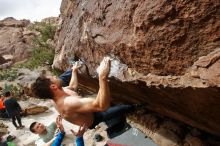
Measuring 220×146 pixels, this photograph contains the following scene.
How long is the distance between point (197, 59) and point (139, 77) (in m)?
0.83

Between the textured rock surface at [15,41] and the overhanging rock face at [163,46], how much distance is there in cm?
2273

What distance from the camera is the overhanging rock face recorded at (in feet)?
8.61

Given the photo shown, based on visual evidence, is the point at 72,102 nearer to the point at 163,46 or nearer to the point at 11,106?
the point at 163,46

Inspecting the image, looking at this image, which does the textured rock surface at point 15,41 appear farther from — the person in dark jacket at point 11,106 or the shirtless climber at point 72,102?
the shirtless climber at point 72,102

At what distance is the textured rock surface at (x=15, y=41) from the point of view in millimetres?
25938

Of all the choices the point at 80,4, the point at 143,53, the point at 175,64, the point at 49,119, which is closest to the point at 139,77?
the point at 143,53

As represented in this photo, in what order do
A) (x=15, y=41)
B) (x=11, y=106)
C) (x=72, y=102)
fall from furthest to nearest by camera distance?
(x=15, y=41), (x=11, y=106), (x=72, y=102)

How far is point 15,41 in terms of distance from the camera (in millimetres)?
27047

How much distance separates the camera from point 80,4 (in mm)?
4820

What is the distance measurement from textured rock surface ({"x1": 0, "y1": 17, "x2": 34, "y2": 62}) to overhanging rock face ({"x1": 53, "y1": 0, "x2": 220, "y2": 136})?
22.7 metres

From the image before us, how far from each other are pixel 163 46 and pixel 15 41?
2580 centimetres

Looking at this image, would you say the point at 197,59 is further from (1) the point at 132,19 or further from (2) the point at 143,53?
(1) the point at 132,19

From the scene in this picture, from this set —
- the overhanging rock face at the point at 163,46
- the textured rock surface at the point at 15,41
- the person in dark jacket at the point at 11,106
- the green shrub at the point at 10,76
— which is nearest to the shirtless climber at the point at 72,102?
the overhanging rock face at the point at 163,46

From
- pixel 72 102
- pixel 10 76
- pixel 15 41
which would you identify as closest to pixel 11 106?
pixel 72 102
